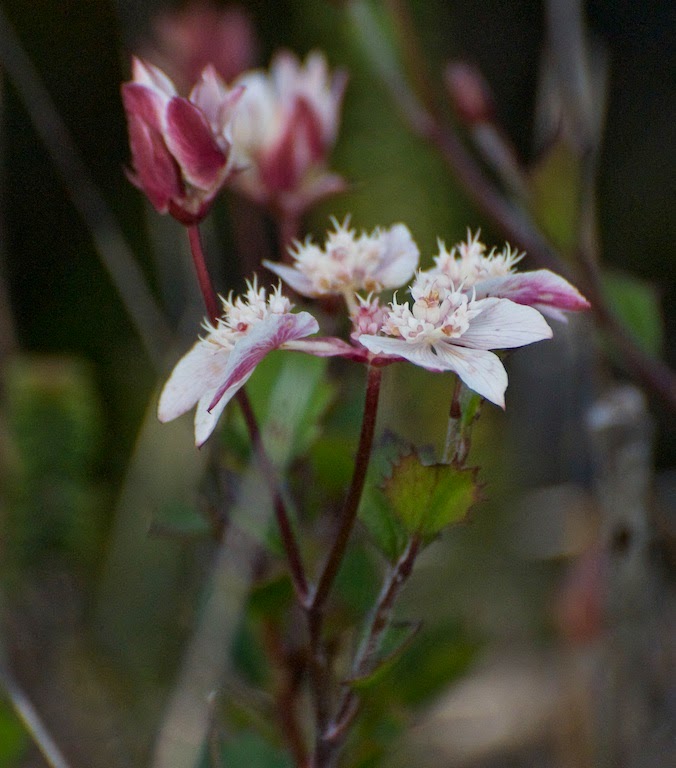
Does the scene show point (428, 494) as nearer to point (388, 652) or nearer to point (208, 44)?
point (388, 652)

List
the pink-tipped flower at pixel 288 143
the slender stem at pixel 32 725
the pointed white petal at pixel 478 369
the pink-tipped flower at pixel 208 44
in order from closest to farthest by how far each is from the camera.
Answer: the pointed white petal at pixel 478 369 < the slender stem at pixel 32 725 < the pink-tipped flower at pixel 288 143 < the pink-tipped flower at pixel 208 44

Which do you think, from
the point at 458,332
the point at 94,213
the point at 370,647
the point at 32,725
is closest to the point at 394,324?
the point at 458,332

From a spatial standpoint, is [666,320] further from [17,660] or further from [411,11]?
[17,660]

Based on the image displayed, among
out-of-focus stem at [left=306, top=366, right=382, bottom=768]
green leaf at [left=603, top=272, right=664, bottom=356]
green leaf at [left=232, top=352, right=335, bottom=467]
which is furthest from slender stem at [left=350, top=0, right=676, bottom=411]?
out-of-focus stem at [left=306, top=366, right=382, bottom=768]

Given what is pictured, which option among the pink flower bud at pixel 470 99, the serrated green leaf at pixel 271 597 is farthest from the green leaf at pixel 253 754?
the pink flower bud at pixel 470 99

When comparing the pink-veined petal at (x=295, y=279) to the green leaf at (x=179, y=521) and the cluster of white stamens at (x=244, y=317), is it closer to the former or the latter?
the cluster of white stamens at (x=244, y=317)

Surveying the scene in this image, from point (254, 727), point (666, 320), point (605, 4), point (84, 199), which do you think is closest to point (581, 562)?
point (254, 727)

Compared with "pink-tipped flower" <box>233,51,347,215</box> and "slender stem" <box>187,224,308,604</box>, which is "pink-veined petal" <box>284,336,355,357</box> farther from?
"pink-tipped flower" <box>233,51,347,215</box>
